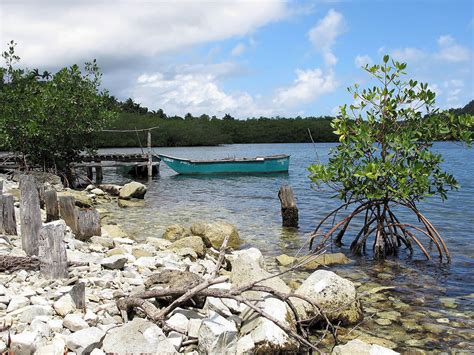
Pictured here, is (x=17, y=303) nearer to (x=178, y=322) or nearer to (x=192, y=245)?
(x=178, y=322)

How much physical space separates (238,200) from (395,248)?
11.3m

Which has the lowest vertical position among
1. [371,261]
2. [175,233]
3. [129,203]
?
[371,261]

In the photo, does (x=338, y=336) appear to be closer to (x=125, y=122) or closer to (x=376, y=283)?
(x=376, y=283)

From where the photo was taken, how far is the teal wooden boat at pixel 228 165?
3334cm

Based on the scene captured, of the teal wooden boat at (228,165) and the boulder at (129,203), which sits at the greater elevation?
the teal wooden boat at (228,165)

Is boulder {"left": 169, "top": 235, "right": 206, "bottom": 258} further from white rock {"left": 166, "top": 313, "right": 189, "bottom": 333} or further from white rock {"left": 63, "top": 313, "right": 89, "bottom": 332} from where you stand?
white rock {"left": 63, "top": 313, "right": 89, "bottom": 332}

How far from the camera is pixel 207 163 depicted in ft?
110

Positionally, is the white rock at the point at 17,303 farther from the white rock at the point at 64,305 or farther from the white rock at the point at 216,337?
the white rock at the point at 216,337

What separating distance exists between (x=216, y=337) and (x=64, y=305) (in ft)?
6.07

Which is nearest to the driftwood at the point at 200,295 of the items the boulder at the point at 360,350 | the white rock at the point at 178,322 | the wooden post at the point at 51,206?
the white rock at the point at 178,322

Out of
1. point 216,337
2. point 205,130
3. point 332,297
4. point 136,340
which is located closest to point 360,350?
point 332,297

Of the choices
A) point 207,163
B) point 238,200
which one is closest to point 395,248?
point 238,200

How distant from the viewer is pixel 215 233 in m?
11.6

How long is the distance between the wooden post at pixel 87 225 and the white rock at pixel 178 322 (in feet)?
16.1
